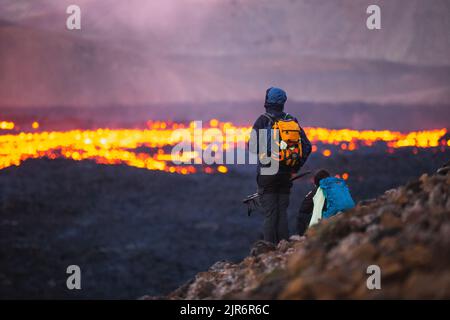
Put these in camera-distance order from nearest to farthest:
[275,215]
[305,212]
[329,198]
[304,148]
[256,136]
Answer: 1. [256,136]
2. [329,198]
3. [304,148]
4. [275,215]
5. [305,212]

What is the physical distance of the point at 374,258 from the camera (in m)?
8.07

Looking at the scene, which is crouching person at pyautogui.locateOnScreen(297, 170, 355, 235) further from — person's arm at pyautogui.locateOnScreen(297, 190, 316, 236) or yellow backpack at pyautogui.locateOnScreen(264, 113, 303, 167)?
yellow backpack at pyautogui.locateOnScreen(264, 113, 303, 167)

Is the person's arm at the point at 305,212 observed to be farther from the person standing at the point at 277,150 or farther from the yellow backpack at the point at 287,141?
the yellow backpack at the point at 287,141

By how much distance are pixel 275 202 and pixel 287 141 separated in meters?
1.09

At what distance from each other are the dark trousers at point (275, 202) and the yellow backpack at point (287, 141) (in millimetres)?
334

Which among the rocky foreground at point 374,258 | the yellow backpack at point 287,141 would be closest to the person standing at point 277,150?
the yellow backpack at point 287,141

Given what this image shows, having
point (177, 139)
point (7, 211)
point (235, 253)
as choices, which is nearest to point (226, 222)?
point (235, 253)

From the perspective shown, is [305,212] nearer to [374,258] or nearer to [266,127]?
[266,127]

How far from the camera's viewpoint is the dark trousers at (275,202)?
12.1 metres

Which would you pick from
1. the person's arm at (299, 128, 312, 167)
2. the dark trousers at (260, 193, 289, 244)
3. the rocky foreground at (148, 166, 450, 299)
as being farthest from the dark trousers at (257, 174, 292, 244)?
the rocky foreground at (148, 166, 450, 299)

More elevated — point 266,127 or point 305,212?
point 266,127

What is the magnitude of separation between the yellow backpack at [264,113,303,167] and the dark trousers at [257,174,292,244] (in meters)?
0.33

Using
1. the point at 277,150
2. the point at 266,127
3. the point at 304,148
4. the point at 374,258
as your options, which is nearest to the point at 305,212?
the point at 304,148
